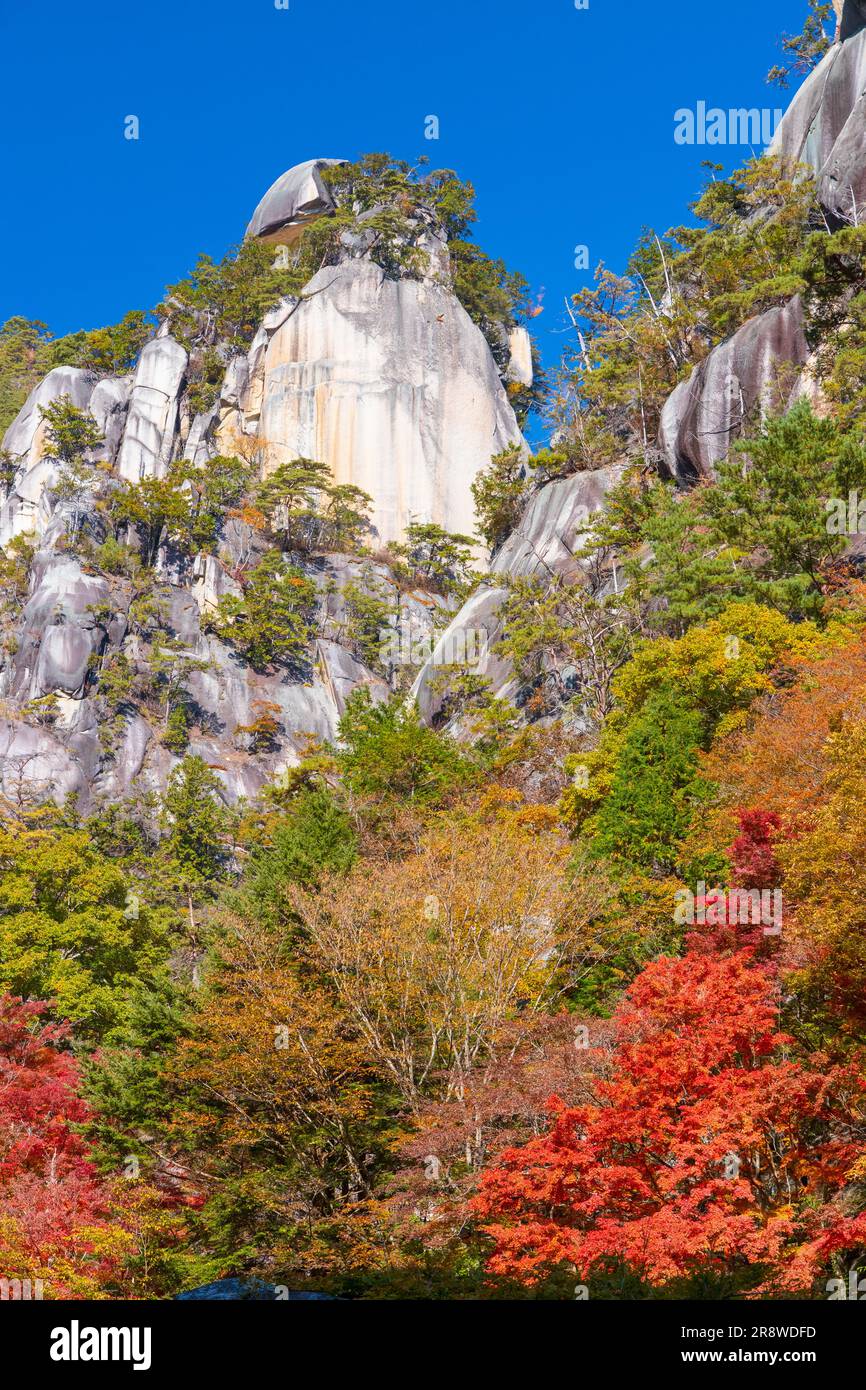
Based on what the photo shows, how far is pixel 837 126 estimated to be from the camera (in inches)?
Result: 1501

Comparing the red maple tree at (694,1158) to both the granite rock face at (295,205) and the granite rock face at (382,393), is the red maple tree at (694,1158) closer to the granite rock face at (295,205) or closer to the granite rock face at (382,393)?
the granite rock face at (382,393)

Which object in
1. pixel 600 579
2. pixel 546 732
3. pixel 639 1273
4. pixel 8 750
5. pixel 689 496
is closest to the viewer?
pixel 639 1273

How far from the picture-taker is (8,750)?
47.2m

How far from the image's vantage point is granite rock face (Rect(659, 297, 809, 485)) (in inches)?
1385

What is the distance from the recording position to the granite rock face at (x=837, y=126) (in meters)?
34.6

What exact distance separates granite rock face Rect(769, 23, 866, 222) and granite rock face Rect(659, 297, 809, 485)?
11.1 feet

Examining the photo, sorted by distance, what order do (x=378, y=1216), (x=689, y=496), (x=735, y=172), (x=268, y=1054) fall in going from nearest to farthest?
(x=378, y=1216) → (x=268, y=1054) → (x=689, y=496) → (x=735, y=172)

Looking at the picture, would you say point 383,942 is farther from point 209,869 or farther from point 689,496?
point 209,869

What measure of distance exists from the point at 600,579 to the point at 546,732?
338 inches

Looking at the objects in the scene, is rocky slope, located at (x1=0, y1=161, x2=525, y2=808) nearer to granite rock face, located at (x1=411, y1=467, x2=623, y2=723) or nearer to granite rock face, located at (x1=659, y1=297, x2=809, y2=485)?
granite rock face, located at (x1=411, y1=467, x2=623, y2=723)

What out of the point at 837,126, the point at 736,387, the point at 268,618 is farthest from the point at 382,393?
the point at 736,387

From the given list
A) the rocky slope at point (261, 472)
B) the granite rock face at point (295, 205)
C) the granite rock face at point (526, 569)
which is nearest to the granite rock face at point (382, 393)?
the rocky slope at point (261, 472)
